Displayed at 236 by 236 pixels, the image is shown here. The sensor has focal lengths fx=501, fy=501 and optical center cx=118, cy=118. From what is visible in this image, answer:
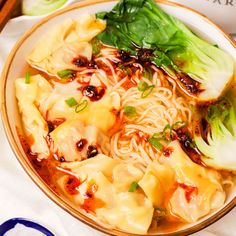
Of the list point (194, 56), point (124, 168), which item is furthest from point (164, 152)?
point (194, 56)

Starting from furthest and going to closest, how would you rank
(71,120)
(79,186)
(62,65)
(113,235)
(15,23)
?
(15,23) → (62,65) → (71,120) → (79,186) → (113,235)

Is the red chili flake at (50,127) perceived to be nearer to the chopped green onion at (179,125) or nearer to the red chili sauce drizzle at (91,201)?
the red chili sauce drizzle at (91,201)

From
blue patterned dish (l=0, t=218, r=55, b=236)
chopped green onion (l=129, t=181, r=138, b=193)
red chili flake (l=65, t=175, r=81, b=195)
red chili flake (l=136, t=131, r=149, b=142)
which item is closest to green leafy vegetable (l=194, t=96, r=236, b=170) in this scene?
red chili flake (l=136, t=131, r=149, b=142)

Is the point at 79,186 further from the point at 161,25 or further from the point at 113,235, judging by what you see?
the point at 161,25

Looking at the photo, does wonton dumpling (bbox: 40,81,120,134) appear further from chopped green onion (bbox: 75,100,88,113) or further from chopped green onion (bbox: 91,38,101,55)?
chopped green onion (bbox: 91,38,101,55)

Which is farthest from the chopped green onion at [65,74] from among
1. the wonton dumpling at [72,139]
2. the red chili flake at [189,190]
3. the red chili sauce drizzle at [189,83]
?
the red chili flake at [189,190]

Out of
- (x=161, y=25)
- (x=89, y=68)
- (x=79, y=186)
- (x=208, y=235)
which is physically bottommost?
(x=208, y=235)
